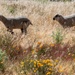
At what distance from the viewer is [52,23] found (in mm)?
12594

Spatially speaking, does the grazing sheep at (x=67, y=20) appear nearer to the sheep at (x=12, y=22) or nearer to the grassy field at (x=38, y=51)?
the grassy field at (x=38, y=51)

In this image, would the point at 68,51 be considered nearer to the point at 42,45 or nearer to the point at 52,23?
the point at 42,45

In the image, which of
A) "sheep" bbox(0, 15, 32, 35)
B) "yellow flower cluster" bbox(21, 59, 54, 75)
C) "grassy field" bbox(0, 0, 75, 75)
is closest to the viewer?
"yellow flower cluster" bbox(21, 59, 54, 75)

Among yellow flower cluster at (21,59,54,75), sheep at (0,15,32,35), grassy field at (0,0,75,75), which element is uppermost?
sheep at (0,15,32,35)

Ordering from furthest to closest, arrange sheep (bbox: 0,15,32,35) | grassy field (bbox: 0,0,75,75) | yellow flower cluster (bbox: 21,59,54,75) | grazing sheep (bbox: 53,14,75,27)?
grazing sheep (bbox: 53,14,75,27), sheep (bbox: 0,15,32,35), grassy field (bbox: 0,0,75,75), yellow flower cluster (bbox: 21,59,54,75)

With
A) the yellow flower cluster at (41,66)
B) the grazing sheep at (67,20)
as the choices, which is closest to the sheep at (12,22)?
the grazing sheep at (67,20)

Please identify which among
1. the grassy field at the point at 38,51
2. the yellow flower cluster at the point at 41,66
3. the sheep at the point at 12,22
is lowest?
the grassy field at the point at 38,51

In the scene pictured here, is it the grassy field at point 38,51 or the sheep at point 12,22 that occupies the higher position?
the sheep at point 12,22

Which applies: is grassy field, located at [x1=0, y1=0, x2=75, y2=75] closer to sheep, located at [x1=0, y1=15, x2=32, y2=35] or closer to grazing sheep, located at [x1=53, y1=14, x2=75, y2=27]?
grazing sheep, located at [x1=53, y1=14, x2=75, y2=27]

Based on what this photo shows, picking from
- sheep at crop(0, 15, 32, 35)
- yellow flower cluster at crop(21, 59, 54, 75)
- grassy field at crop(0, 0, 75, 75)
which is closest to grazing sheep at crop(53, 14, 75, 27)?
grassy field at crop(0, 0, 75, 75)

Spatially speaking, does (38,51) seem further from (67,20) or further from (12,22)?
(67,20)

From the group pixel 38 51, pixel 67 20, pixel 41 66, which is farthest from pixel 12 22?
pixel 41 66

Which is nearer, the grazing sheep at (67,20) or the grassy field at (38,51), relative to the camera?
the grassy field at (38,51)

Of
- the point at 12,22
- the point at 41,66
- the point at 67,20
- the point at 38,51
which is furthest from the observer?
the point at 67,20
